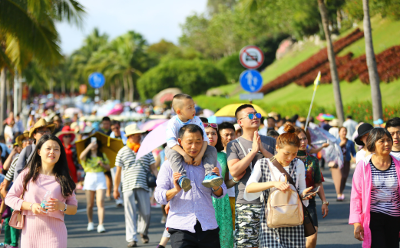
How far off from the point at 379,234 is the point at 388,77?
2163 centimetres

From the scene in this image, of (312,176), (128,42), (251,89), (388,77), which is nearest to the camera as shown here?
(312,176)

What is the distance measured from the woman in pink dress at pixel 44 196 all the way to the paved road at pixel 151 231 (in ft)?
10.4

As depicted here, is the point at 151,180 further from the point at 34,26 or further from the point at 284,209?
the point at 34,26

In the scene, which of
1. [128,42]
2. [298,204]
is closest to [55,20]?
[298,204]

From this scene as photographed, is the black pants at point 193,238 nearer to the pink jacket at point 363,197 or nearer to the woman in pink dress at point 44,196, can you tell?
the woman in pink dress at point 44,196

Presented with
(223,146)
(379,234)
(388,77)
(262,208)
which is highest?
(388,77)

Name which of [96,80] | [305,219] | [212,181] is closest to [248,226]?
[305,219]

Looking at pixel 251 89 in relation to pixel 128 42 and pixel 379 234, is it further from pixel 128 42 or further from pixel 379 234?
pixel 128 42

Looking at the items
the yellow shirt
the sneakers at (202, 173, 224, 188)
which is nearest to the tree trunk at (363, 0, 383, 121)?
the yellow shirt

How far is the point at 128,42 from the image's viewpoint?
218 ft

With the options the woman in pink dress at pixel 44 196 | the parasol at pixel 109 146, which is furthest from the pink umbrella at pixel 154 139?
the parasol at pixel 109 146

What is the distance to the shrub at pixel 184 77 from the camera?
56.0 m

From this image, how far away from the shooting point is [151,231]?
8641 millimetres

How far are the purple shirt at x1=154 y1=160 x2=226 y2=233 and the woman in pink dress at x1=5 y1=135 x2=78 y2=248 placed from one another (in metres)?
1.01
